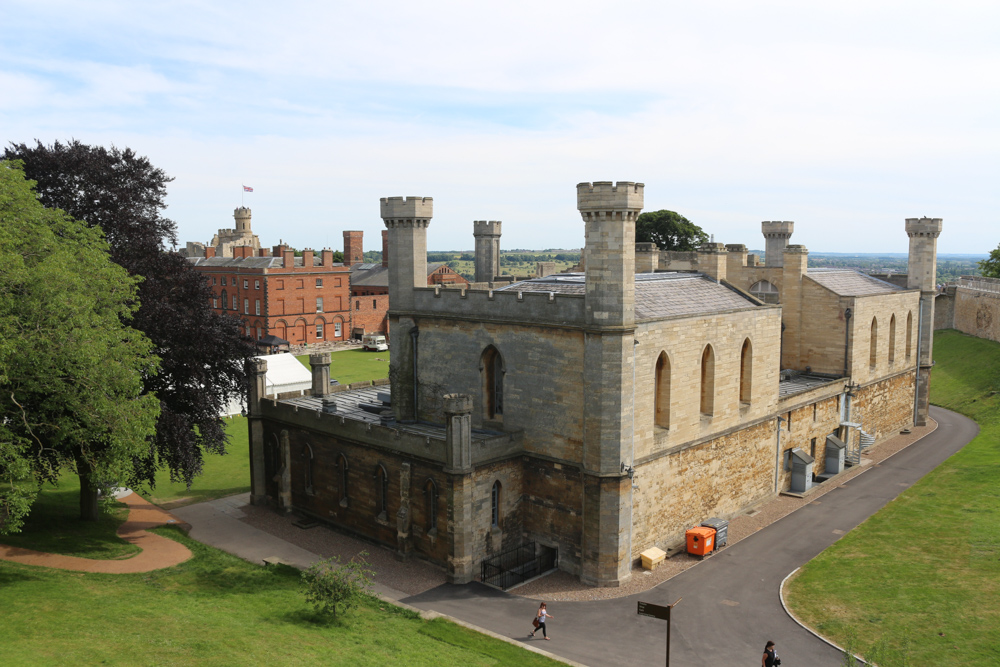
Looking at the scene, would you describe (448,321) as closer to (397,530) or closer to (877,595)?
(397,530)

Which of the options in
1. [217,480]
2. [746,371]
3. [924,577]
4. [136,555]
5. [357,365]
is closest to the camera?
[924,577]

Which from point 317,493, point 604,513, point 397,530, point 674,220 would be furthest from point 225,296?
point 604,513

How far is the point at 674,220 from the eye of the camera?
8256cm

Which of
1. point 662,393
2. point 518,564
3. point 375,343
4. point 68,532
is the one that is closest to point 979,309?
point 662,393

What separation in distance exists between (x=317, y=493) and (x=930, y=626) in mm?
21843

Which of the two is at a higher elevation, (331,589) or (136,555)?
(331,589)

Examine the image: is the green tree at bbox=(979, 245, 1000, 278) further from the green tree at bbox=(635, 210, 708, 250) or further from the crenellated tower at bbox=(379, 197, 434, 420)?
the crenellated tower at bbox=(379, 197, 434, 420)

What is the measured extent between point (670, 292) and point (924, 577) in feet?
42.2

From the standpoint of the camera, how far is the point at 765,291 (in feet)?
141

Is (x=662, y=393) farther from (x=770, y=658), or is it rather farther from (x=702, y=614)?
(x=770, y=658)

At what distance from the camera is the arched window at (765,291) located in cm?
4253

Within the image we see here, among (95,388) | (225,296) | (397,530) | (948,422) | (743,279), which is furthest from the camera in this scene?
(225,296)

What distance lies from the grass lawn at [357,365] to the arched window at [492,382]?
93.3 ft

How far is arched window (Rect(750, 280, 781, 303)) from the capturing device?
140 ft
